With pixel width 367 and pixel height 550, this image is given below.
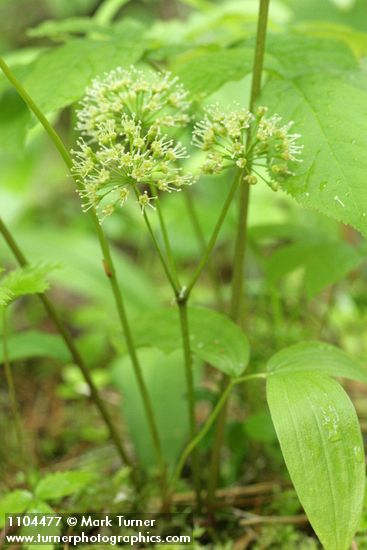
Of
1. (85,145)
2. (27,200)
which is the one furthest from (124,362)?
(27,200)

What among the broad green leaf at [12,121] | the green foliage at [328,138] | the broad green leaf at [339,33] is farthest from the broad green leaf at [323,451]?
the broad green leaf at [339,33]

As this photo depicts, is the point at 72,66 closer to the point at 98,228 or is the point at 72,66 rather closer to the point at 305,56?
the point at 98,228

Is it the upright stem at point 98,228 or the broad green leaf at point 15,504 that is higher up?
the upright stem at point 98,228

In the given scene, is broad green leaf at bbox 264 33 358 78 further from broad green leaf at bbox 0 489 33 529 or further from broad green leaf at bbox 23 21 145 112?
broad green leaf at bbox 0 489 33 529

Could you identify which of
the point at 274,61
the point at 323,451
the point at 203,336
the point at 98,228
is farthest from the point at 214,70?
the point at 323,451

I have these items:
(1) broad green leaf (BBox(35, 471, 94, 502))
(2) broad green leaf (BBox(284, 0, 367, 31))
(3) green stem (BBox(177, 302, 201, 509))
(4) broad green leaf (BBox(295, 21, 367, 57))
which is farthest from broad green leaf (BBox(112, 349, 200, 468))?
(2) broad green leaf (BBox(284, 0, 367, 31))

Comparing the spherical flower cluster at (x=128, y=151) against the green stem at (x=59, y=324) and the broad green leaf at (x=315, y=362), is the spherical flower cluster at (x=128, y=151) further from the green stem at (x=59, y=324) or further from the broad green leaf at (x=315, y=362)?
the broad green leaf at (x=315, y=362)
